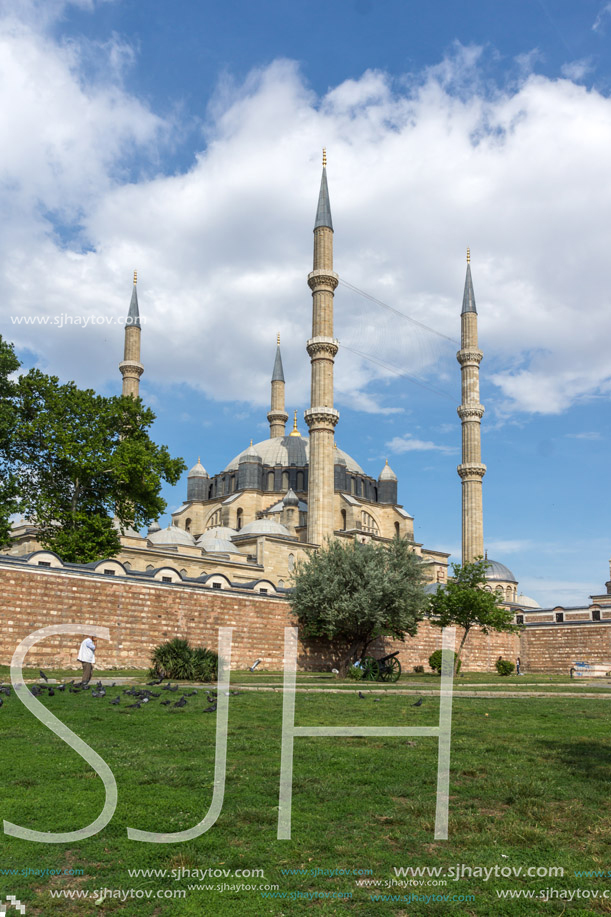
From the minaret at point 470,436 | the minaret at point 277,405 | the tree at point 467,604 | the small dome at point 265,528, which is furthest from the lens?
the minaret at point 277,405

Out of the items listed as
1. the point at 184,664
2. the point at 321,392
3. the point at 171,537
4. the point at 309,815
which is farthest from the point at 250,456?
the point at 309,815

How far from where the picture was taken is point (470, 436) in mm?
48719

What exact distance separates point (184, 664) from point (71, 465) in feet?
37.5

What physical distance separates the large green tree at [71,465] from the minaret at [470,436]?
24.1m

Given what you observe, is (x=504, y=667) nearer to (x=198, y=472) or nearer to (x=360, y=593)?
(x=360, y=593)

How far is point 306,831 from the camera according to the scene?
5.55 metres

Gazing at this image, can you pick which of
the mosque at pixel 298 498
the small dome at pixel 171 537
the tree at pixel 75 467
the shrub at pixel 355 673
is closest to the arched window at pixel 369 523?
the mosque at pixel 298 498

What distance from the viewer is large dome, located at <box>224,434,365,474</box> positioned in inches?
2361

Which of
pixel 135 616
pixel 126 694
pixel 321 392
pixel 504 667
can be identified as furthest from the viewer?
pixel 321 392

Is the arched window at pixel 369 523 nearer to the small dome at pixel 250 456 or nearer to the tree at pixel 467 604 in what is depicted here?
the small dome at pixel 250 456

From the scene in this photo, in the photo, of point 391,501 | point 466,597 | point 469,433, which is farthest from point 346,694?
point 391,501

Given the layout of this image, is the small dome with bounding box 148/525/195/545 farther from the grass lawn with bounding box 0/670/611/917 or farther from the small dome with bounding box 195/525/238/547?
the grass lawn with bounding box 0/670/611/917

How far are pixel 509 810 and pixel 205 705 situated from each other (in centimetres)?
621

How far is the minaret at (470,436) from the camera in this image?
47.0 m
